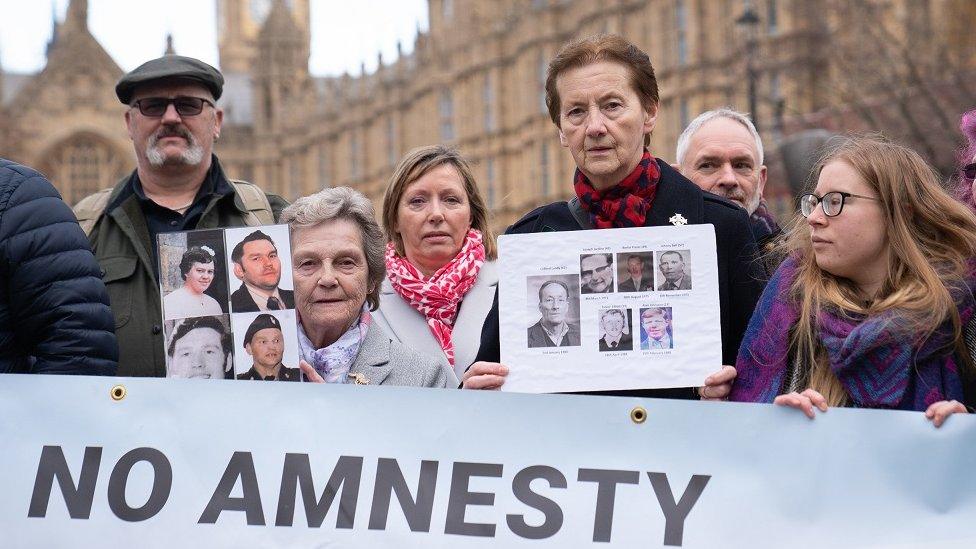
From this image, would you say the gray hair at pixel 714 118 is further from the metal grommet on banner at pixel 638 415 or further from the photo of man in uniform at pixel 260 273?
the photo of man in uniform at pixel 260 273

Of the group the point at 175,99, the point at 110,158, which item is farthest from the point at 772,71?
the point at 110,158

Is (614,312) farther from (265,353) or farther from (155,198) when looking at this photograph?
(155,198)

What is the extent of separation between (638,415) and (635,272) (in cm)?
39

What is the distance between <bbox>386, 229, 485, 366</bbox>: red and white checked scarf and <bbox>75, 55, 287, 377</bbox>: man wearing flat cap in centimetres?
72

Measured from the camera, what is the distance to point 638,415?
4332 mm

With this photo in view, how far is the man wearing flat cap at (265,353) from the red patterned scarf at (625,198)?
0.99 metres

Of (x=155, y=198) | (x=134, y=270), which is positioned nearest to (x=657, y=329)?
(x=134, y=270)

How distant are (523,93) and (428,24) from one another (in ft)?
41.2

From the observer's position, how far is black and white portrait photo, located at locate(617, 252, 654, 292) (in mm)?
4375

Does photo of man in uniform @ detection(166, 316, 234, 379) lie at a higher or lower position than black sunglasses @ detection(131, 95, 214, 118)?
lower

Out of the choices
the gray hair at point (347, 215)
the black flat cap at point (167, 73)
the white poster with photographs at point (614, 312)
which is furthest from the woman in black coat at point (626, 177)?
the black flat cap at point (167, 73)

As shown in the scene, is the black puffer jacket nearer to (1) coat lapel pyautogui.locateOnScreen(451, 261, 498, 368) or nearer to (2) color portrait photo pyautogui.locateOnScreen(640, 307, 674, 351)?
(1) coat lapel pyautogui.locateOnScreen(451, 261, 498, 368)

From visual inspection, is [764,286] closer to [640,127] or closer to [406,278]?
[640,127]
